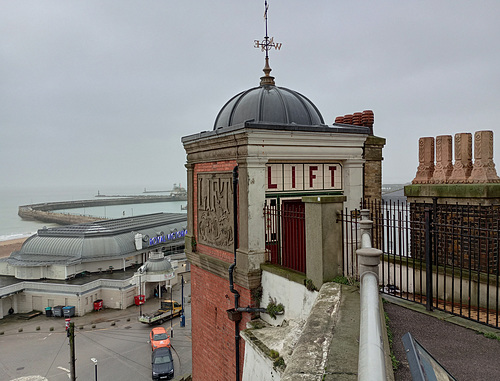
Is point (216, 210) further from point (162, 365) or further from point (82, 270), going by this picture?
point (82, 270)

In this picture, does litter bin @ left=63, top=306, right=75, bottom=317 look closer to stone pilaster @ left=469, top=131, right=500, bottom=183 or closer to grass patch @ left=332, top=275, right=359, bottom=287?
grass patch @ left=332, top=275, right=359, bottom=287

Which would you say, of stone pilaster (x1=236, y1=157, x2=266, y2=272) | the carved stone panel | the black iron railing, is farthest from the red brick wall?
the black iron railing

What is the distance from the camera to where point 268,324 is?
7871 mm

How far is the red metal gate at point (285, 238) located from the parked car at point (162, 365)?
16.7 m

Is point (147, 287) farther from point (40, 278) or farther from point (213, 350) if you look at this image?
point (213, 350)

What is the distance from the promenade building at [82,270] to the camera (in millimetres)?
34156

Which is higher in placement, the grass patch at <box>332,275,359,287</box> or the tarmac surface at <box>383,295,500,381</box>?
the grass patch at <box>332,275,359,287</box>

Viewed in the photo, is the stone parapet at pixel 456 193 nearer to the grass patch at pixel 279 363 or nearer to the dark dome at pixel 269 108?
the dark dome at pixel 269 108

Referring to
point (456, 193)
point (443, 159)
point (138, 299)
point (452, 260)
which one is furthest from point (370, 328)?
point (138, 299)

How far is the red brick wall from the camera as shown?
901cm

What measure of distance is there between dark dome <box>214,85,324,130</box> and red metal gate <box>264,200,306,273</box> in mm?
2834

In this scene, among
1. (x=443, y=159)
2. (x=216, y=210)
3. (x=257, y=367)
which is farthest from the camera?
(x=216, y=210)

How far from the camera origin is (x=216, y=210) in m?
9.72

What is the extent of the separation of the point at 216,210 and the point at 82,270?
33.3 m
